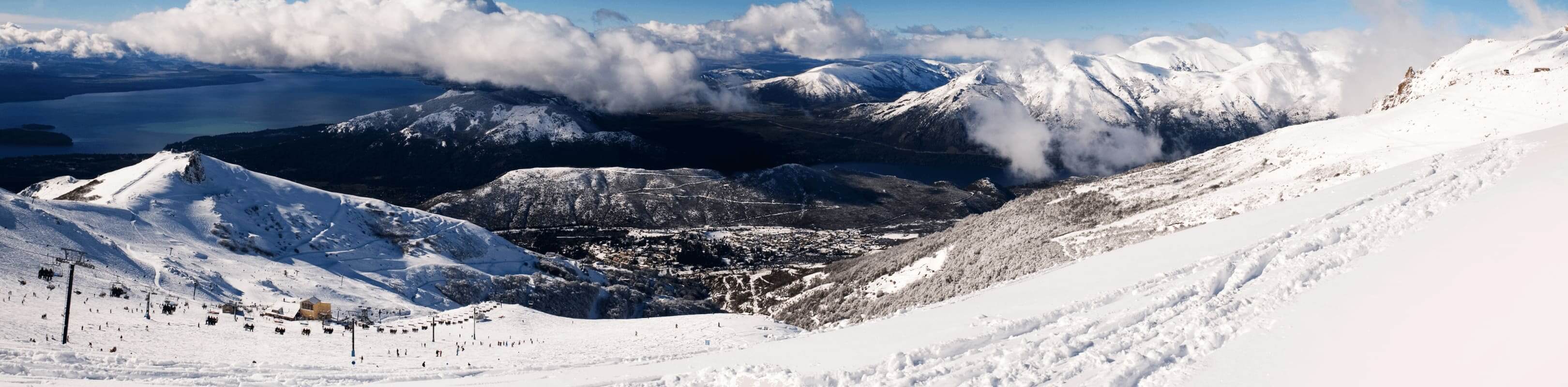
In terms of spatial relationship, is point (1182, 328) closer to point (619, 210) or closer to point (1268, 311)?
point (1268, 311)

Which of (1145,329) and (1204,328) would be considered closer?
(1204,328)

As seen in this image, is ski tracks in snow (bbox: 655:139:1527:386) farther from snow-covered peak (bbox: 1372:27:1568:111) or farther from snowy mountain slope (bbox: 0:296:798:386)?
snow-covered peak (bbox: 1372:27:1568:111)

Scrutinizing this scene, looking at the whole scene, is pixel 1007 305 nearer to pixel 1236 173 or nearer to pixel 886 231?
pixel 1236 173

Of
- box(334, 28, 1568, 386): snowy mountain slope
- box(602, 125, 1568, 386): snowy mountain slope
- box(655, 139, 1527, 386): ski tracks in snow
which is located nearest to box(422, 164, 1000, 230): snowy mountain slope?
box(334, 28, 1568, 386): snowy mountain slope

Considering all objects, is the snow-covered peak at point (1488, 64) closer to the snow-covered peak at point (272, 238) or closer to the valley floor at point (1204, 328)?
the valley floor at point (1204, 328)

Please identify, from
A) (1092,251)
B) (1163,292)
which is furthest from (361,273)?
(1163,292)

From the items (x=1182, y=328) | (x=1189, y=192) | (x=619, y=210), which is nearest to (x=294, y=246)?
(x=619, y=210)
